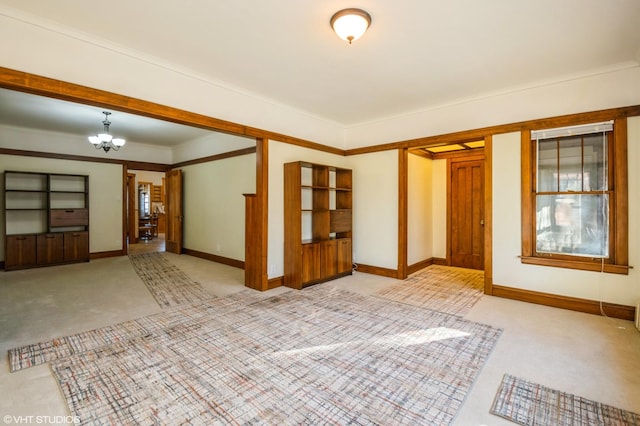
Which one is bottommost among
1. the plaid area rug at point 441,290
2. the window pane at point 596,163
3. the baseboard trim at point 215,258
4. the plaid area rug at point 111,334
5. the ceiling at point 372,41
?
the plaid area rug at point 111,334

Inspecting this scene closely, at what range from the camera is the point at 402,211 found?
5234mm

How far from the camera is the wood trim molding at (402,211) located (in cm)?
522

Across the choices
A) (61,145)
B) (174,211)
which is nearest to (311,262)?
(174,211)

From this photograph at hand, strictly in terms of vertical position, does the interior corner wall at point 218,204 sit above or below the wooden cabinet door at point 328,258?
above

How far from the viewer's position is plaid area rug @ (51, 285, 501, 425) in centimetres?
188

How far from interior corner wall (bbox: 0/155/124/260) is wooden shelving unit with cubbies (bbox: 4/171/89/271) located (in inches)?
8.4

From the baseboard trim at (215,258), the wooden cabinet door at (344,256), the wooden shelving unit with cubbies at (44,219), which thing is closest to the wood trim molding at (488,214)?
the wooden cabinet door at (344,256)

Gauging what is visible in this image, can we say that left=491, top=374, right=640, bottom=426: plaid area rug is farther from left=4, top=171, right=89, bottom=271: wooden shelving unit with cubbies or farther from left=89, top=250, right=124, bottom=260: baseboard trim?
Answer: left=89, top=250, right=124, bottom=260: baseboard trim

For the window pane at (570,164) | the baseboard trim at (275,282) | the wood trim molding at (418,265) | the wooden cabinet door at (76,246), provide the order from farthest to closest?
the wooden cabinet door at (76,246), the wood trim molding at (418,265), the baseboard trim at (275,282), the window pane at (570,164)

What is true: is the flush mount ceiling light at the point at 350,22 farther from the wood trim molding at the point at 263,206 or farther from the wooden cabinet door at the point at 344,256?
the wooden cabinet door at the point at 344,256

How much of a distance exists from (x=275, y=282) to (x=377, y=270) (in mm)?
1964

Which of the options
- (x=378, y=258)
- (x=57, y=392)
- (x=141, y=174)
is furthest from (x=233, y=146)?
(x=141, y=174)

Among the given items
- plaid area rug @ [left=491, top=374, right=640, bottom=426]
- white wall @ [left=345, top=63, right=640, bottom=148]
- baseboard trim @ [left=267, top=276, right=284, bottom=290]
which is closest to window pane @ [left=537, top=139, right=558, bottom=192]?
white wall @ [left=345, top=63, right=640, bottom=148]

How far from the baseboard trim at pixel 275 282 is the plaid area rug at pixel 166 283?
858 millimetres
